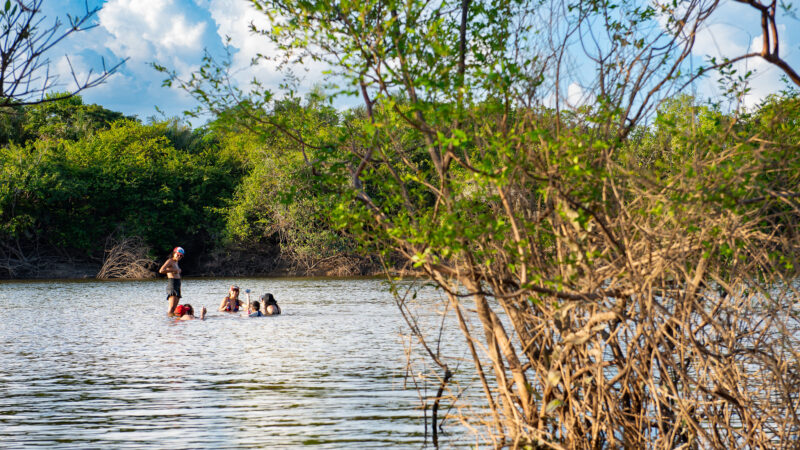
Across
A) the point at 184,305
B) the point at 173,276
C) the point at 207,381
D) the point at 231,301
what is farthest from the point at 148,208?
the point at 207,381

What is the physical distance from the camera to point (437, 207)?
6.83 m

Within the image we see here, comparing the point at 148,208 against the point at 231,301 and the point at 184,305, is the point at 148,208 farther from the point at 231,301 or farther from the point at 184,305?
the point at 184,305

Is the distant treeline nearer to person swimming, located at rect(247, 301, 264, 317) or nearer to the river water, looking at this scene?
person swimming, located at rect(247, 301, 264, 317)

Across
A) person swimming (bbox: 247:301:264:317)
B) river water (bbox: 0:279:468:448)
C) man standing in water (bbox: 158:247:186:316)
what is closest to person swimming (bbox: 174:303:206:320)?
man standing in water (bbox: 158:247:186:316)

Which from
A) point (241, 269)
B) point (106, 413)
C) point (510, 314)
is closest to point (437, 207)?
point (510, 314)

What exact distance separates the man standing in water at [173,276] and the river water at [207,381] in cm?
64

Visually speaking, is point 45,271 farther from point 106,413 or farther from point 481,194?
point 481,194

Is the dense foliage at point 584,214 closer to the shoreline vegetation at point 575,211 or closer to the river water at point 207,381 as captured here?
the shoreline vegetation at point 575,211

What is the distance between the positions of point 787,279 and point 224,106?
4.80 meters

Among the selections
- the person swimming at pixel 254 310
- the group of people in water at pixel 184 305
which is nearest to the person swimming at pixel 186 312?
the group of people in water at pixel 184 305

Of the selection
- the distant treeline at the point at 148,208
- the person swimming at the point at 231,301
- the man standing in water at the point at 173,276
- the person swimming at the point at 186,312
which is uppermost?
the distant treeline at the point at 148,208

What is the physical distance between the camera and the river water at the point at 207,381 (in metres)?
9.48

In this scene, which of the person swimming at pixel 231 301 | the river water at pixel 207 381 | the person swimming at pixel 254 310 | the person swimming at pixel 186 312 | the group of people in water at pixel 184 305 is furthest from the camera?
the person swimming at pixel 231 301

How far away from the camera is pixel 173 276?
75.2ft
